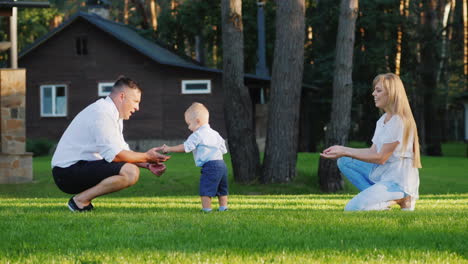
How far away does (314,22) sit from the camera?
3797 centimetres

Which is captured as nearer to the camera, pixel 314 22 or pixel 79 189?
pixel 79 189

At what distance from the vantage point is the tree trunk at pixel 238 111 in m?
19.6

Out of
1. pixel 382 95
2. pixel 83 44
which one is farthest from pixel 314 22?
pixel 382 95

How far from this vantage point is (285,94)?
1961cm

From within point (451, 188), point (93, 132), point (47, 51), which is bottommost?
point (451, 188)

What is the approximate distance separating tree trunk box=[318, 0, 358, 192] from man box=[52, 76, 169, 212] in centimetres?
1080

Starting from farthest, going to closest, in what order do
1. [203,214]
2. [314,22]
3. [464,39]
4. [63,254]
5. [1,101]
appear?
[464,39] → [314,22] → [1,101] → [203,214] → [63,254]

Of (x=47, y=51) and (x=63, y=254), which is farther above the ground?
(x=47, y=51)

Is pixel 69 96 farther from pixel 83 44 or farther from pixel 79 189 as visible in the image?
pixel 79 189

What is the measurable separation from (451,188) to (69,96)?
2237cm

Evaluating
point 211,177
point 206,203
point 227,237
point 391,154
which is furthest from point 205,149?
point 227,237

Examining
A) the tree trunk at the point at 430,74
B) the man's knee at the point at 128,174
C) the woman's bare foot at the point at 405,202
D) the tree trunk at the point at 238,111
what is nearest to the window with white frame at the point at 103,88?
the tree trunk at the point at 430,74

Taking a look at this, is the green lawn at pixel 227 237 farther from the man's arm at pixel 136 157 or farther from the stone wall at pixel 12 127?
the stone wall at pixel 12 127

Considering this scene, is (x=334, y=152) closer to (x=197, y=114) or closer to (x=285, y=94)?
(x=197, y=114)
